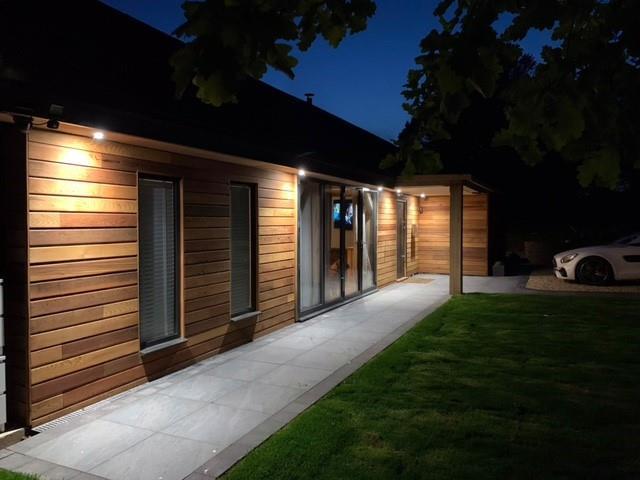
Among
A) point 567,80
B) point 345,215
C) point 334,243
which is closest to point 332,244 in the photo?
point 334,243

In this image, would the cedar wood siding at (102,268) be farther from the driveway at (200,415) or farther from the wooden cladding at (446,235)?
the wooden cladding at (446,235)

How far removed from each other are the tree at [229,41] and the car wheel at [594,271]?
12.1 m

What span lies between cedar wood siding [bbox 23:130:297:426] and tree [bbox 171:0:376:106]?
3.04 metres

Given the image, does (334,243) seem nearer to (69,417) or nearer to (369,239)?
(369,239)

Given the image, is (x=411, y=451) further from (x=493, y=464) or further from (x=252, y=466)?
(x=252, y=466)

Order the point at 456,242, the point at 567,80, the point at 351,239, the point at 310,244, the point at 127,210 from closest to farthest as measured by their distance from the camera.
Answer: the point at 567,80, the point at 127,210, the point at 310,244, the point at 351,239, the point at 456,242

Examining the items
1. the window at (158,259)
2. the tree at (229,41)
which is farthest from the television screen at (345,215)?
the tree at (229,41)

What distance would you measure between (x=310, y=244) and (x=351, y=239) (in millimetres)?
1803

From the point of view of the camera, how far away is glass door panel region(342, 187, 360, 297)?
1005cm

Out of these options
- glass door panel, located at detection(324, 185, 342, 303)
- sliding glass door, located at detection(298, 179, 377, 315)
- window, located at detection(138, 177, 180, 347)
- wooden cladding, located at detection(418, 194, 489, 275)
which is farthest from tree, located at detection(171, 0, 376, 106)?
wooden cladding, located at detection(418, 194, 489, 275)

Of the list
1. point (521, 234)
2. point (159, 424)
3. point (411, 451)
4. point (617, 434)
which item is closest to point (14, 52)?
point (159, 424)

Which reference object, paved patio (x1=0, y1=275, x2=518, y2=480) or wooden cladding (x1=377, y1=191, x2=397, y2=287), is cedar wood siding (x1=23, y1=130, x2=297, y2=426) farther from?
wooden cladding (x1=377, y1=191, x2=397, y2=287)

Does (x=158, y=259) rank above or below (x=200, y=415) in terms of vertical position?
above

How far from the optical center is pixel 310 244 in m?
8.74
